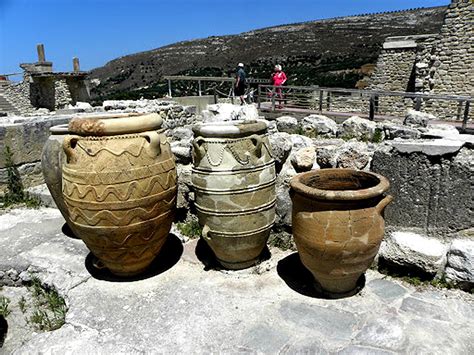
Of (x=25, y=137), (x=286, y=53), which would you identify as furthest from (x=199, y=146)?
(x=286, y=53)

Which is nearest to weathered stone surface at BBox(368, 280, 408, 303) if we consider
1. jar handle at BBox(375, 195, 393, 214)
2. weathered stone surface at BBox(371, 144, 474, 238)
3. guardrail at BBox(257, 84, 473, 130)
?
weathered stone surface at BBox(371, 144, 474, 238)

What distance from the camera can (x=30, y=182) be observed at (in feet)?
16.5

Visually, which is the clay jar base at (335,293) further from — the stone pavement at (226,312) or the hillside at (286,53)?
the hillside at (286,53)

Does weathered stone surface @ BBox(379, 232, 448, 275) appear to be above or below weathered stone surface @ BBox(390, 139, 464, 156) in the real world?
below

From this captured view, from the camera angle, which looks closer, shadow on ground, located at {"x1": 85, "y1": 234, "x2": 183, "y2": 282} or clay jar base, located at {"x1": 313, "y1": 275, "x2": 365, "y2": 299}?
clay jar base, located at {"x1": 313, "y1": 275, "x2": 365, "y2": 299}

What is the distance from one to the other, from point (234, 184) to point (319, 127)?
2.18 metres

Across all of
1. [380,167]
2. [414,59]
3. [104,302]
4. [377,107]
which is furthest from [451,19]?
[104,302]

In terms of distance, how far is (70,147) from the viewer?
271 centimetres

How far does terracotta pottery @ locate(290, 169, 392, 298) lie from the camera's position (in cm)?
244

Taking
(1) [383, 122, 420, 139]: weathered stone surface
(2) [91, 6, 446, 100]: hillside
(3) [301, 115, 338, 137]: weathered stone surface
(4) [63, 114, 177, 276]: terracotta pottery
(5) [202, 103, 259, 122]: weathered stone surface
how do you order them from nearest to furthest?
→ (4) [63, 114, 177, 276]: terracotta pottery → (1) [383, 122, 420, 139]: weathered stone surface → (5) [202, 103, 259, 122]: weathered stone surface → (3) [301, 115, 338, 137]: weathered stone surface → (2) [91, 6, 446, 100]: hillside

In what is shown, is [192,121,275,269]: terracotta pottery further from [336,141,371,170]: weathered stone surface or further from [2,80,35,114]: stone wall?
[2,80,35,114]: stone wall

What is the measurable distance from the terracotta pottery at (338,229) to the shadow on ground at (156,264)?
1.19 metres

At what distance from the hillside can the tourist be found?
10923 millimetres

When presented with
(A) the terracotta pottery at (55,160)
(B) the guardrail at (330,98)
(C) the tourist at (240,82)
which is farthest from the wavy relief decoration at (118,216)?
(C) the tourist at (240,82)
